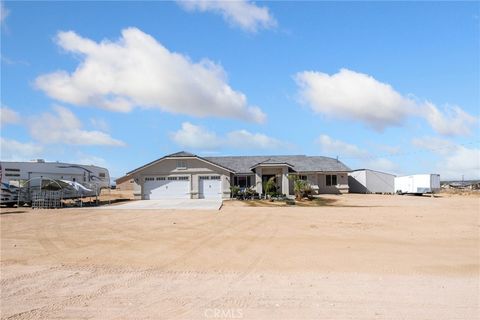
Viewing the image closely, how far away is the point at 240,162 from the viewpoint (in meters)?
46.1

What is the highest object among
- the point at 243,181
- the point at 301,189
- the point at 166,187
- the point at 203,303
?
the point at 243,181

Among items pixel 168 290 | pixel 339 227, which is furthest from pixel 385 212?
pixel 168 290

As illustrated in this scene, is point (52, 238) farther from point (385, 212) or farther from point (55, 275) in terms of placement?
point (385, 212)

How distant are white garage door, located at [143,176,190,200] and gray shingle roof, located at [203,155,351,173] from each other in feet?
17.1

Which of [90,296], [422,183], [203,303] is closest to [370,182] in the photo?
[422,183]

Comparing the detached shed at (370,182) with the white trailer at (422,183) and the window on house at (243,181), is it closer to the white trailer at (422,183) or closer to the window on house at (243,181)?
the white trailer at (422,183)

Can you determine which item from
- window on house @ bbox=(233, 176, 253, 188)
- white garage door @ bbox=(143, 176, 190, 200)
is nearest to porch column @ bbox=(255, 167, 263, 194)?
window on house @ bbox=(233, 176, 253, 188)

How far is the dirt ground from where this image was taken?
24.9 ft

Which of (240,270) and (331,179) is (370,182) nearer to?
(331,179)

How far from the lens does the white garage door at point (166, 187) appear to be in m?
38.8

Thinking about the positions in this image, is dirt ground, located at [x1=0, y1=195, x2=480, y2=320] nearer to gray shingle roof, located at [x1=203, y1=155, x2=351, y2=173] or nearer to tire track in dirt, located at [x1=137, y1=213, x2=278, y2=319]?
tire track in dirt, located at [x1=137, y1=213, x2=278, y2=319]

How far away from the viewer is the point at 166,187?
38.9 metres

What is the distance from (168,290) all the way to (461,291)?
5.87 meters

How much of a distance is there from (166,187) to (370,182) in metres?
22.9
